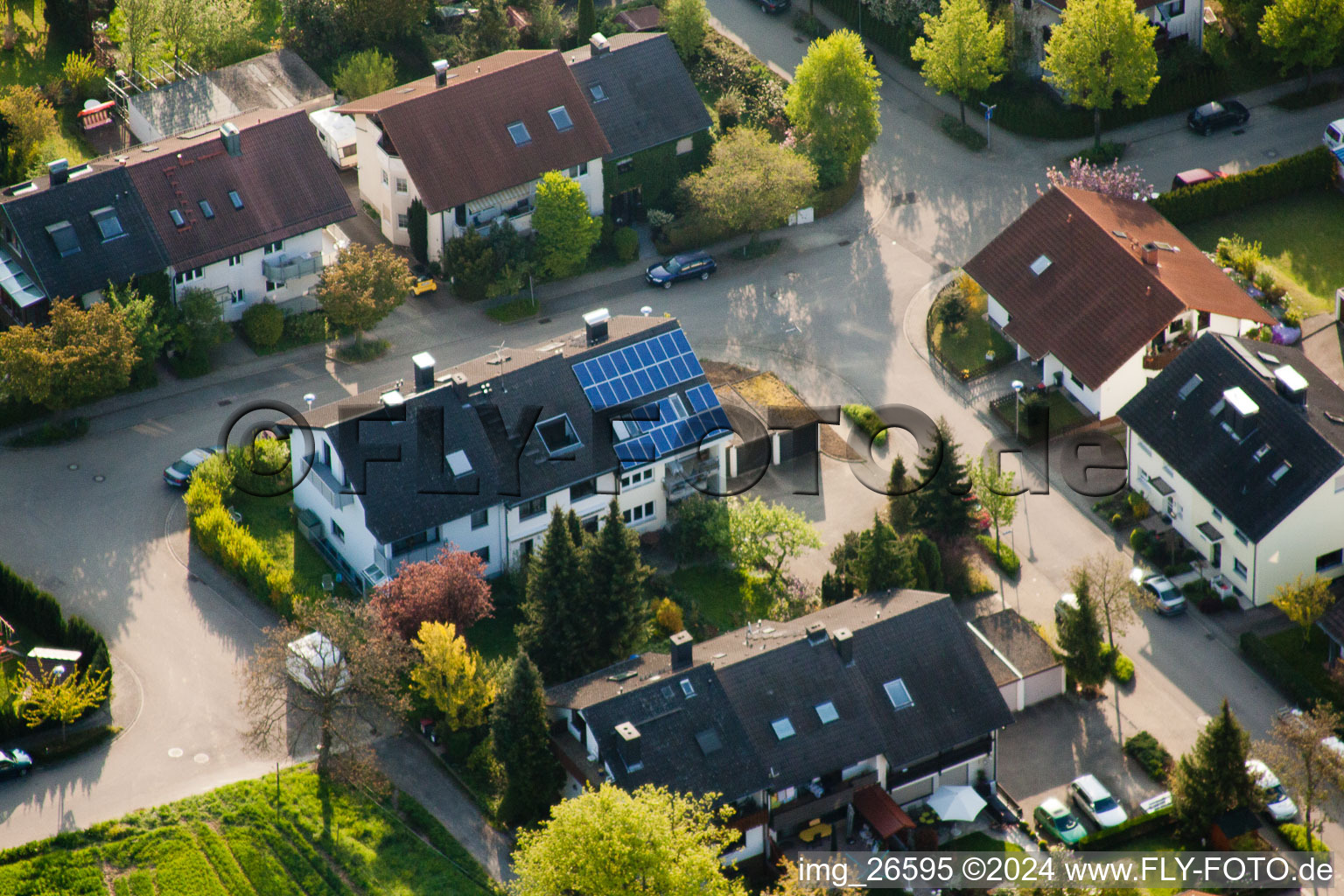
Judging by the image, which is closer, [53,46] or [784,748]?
[784,748]

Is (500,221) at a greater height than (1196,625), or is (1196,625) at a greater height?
(500,221)

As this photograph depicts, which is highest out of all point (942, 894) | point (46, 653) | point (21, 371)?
point (21, 371)

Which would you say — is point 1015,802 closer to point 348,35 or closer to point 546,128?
point 546,128

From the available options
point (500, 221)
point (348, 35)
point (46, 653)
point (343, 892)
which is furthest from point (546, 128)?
point (343, 892)

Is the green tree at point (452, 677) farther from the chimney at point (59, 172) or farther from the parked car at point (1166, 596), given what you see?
the chimney at point (59, 172)

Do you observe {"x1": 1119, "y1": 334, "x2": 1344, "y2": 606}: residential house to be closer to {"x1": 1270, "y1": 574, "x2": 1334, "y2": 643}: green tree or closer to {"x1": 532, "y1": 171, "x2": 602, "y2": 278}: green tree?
{"x1": 1270, "y1": 574, "x2": 1334, "y2": 643}: green tree

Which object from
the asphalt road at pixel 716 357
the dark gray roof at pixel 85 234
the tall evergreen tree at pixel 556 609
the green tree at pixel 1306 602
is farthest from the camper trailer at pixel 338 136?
the green tree at pixel 1306 602

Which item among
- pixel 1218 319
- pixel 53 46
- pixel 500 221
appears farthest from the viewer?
pixel 53 46
